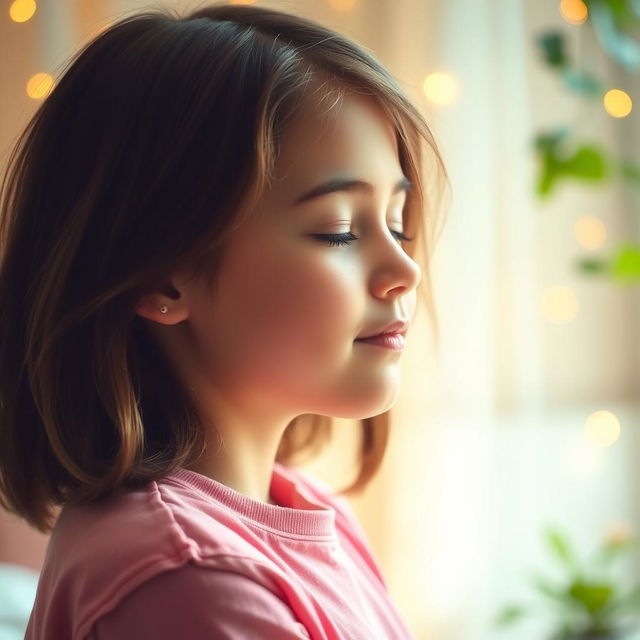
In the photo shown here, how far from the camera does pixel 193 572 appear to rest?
0.68m

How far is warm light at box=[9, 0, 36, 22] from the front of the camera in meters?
1.55

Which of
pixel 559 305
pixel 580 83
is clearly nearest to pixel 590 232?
pixel 559 305

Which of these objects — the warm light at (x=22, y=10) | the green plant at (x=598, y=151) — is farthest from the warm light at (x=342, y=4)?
the warm light at (x=22, y=10)

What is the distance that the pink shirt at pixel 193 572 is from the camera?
2.19ft

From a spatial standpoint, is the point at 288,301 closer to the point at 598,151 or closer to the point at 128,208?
the point at 128,208

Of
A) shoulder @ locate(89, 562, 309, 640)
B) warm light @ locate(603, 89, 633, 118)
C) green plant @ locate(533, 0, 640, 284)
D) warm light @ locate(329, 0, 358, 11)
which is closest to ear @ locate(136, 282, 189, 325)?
shoulder @ locate(89, 562, 309, 640)

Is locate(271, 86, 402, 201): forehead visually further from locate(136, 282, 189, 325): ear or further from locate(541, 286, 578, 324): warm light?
locate(541, 286, 578, 324): warm light

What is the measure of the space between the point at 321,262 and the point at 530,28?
54.1 inches

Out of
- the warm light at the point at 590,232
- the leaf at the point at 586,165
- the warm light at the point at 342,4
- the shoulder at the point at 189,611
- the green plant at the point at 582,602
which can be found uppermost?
the warm light at the point at 342,4

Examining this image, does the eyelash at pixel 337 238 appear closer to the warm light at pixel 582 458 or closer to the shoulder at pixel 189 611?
the shoulder at pixel 189 611

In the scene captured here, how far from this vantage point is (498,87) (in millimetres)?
1858

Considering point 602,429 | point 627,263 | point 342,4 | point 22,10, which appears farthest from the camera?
point 602,429

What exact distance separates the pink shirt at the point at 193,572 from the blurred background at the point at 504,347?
2.82ft

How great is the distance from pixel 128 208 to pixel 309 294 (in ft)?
0.56
